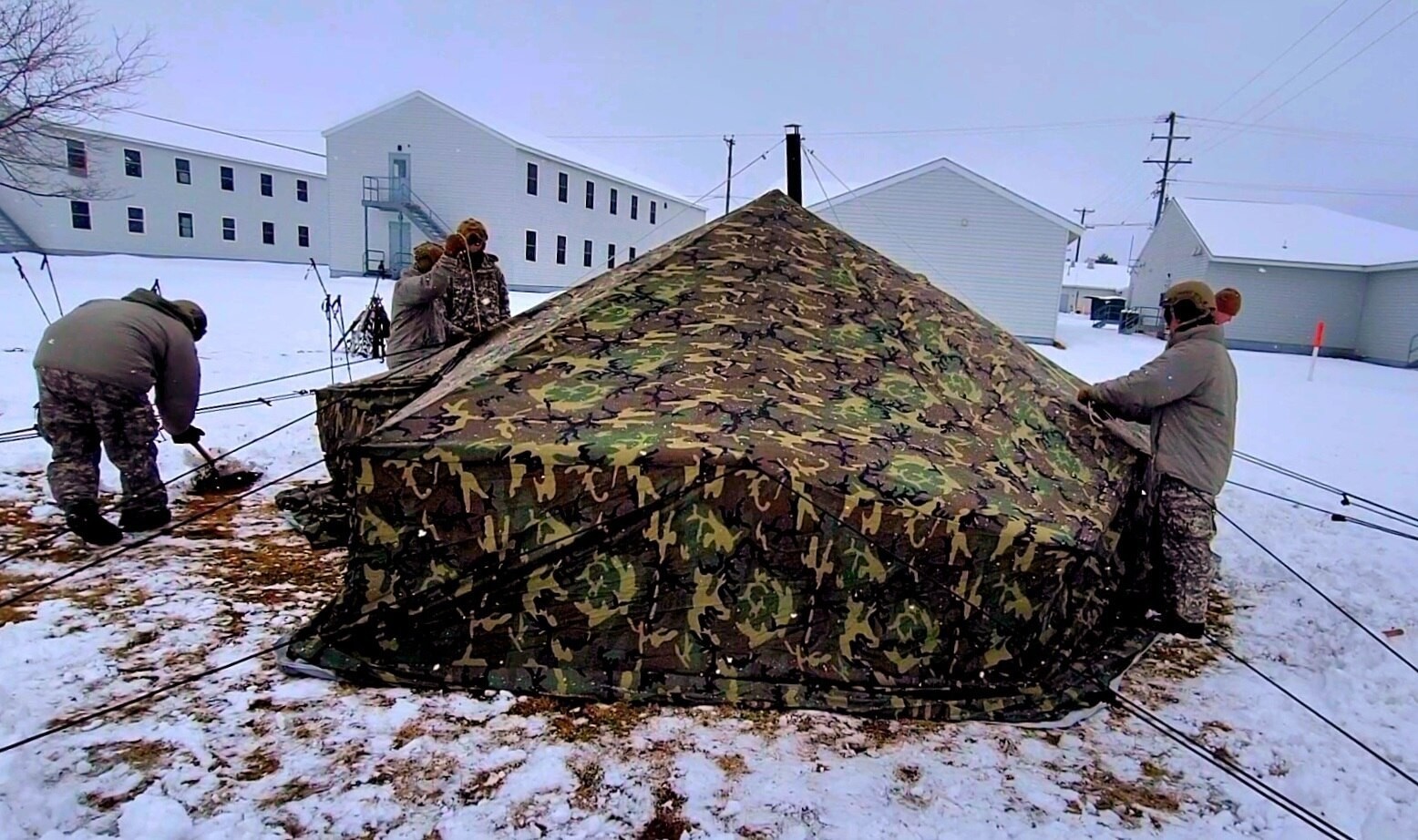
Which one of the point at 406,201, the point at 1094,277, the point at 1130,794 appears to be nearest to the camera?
the point at 1130,794

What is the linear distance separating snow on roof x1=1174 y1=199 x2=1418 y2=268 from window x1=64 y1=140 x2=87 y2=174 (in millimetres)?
34168

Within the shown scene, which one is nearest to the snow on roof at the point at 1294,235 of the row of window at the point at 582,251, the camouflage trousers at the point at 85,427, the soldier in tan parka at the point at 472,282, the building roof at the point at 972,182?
the building roof at the point at 972,182

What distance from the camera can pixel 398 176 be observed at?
81.3 feet

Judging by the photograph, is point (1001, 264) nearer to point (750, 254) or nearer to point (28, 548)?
point (750, 254)

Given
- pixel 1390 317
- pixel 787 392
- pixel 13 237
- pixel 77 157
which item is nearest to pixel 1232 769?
pixel 787 392

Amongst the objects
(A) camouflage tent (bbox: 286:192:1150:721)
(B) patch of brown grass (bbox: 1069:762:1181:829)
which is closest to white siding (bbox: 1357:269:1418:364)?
(A) camouflage tent (bbox: 286:192:1150:721)

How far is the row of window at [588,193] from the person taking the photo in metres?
24.7

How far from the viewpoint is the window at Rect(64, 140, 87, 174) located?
80.7 feet

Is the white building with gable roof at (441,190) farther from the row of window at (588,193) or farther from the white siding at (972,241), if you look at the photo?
the white siding at (972,241)

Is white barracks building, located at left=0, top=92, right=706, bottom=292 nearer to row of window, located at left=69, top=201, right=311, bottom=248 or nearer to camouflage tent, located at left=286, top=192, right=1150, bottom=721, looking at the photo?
row of window, located at left=69, top=201, right=311, bottom=248

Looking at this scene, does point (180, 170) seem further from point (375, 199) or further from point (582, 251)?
point (582, 251)

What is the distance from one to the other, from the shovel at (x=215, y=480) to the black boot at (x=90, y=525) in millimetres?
1077

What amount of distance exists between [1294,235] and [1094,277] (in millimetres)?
28150

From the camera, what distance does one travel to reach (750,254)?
414cm
